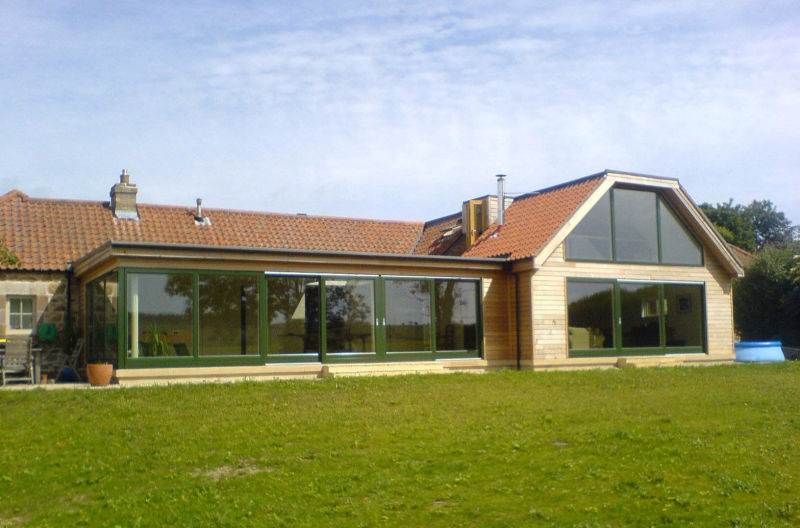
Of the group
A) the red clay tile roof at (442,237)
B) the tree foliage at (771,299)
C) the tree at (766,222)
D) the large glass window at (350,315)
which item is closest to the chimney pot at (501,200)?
the red clay tile roof at (442,237)

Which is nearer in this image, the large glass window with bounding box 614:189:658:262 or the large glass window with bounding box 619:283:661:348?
the large glass window with bounding box 619:283:661:348

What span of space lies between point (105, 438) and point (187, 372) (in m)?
5.10

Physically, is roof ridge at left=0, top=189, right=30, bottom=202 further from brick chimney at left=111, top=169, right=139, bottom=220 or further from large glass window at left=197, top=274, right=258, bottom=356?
large glass window at left=197, top=274, right=258, bottom=356

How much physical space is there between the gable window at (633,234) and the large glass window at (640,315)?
0.73 meters

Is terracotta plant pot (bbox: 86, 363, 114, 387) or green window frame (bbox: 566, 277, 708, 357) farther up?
green window frame (bbox: 566, 277, 708, 357)

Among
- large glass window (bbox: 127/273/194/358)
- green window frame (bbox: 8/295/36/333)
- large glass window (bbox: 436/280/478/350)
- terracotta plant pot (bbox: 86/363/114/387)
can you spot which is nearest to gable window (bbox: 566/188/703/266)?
large glass window (bbox: 436/280/478/350)

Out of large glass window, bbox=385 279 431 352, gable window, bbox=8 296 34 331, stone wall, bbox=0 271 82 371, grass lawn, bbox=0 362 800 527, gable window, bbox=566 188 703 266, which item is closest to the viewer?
grass lawn, bbox=0 362 800 527

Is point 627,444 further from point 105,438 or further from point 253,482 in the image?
point 105,438

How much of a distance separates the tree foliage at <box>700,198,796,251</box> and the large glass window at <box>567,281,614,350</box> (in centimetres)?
3917

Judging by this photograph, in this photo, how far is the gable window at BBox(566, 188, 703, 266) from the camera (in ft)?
67.0

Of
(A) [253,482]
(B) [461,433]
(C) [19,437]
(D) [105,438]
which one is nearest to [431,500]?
(A) [253,482]

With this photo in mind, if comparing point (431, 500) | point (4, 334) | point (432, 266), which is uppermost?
point (432, 266)

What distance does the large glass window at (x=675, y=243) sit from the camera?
71.2ft

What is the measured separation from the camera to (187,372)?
16.1 metres
